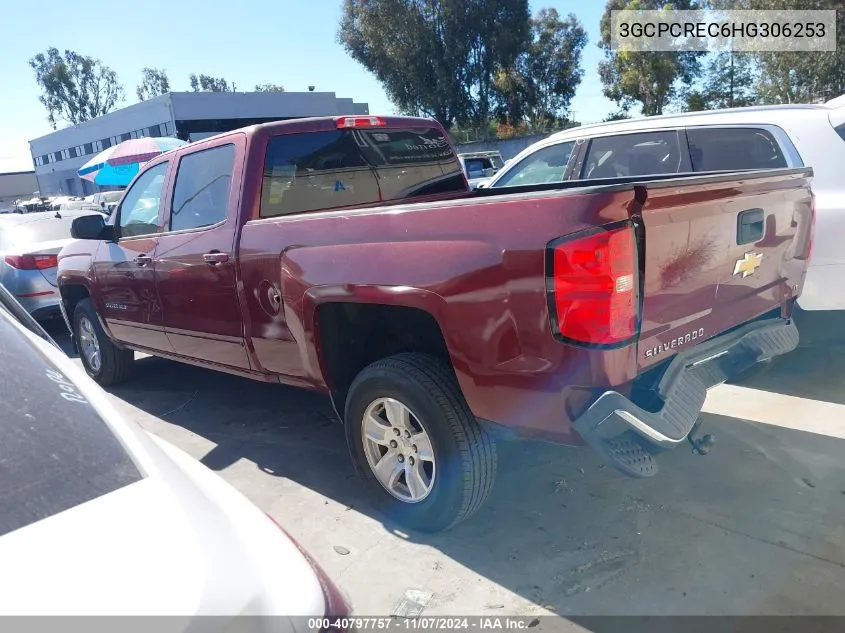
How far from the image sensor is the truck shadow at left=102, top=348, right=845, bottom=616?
2.64m

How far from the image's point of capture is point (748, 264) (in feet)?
9.96

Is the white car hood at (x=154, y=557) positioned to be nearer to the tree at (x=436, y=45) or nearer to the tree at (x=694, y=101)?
the tree at (x=694, y=101)

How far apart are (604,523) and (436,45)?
31134mm

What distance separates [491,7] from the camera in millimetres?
30547

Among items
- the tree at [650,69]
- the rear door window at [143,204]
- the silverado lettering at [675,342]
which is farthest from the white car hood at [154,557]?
the tree at [650,69]

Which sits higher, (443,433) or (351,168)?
(351,168)

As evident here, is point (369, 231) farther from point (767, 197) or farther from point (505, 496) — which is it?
point (767, 197)

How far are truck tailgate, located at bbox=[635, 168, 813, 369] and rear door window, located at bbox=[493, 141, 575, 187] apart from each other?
2739 millimetres

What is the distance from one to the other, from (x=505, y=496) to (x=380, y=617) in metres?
1.07

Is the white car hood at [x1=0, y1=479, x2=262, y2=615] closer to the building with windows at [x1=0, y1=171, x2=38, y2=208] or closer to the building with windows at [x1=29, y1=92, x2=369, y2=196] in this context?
the building with windows at [x1=29, y1=92, x2=369, y2=196]

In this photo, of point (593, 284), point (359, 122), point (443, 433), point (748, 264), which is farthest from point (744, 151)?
point (443, 433)

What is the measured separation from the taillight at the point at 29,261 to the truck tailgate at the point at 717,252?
7.16 metres

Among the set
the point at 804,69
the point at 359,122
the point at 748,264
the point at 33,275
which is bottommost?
the point at 33,275

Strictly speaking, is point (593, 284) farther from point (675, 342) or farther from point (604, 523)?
point (604, 523)
